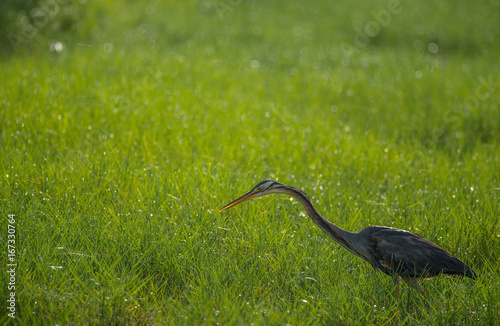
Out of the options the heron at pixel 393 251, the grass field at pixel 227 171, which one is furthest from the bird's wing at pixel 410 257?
the grass field at pixel 227 171

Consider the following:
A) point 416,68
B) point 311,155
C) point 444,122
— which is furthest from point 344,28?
point 311,155

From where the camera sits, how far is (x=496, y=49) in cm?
1238

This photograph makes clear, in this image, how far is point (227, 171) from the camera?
545cm

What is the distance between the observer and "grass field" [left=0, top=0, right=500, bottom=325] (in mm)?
3484

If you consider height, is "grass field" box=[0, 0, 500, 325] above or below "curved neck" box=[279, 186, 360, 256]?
below

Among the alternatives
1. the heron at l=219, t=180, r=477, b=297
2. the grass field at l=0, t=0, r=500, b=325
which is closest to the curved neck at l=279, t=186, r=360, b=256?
the heron at l=219, t=180, r=477, b=297

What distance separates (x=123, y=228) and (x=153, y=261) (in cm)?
45

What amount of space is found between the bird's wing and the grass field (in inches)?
6.4

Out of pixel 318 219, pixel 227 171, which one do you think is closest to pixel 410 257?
pixel 318 219

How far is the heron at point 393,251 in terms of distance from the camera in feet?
11.8

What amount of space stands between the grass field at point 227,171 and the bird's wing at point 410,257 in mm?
162

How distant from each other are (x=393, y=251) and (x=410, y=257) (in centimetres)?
13

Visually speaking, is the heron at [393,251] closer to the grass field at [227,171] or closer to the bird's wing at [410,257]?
the bird's wing at [410,257]

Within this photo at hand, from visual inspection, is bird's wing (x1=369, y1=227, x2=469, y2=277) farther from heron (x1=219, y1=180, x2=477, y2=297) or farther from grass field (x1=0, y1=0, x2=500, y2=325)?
grass field (x1=0, y1=0, x2=500, y2=325)
